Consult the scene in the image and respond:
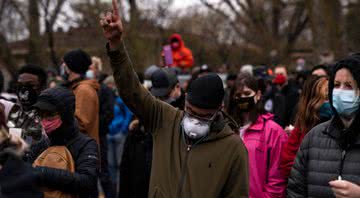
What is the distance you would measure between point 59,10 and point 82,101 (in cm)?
1001

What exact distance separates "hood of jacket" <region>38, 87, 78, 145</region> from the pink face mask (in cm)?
2

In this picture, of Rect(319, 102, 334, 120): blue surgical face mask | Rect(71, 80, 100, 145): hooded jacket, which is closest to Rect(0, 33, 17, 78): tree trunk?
Rect(71, 80, 100, 145): hooded jacket

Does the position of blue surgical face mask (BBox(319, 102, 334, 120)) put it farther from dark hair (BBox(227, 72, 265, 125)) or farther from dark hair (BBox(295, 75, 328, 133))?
dark hair (BBox(227, 72, 265, 125))

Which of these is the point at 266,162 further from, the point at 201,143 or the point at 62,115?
the point at 62,115

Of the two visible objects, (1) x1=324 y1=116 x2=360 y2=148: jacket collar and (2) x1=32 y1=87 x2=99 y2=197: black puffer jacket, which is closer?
(1) x1=324 y1=116 x2=360 y2=148: jacket collar

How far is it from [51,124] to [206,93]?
3.81 ft

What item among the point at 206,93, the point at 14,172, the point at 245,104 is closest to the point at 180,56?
the point at 245,104

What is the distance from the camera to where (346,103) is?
13.9 feet

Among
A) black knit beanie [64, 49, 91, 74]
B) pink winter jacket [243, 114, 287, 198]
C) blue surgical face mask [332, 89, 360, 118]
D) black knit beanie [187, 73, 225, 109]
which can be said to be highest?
black knit beanie [64, 49, 91, 74]

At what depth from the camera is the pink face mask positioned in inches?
175

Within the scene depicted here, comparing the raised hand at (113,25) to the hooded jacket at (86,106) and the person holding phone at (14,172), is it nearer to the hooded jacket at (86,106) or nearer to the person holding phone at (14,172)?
the person holding phone at (14,172)

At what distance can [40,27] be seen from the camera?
17.1 metres

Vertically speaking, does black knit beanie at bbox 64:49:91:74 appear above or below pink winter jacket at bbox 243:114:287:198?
above

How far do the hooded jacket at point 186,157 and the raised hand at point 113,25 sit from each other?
0.08m
